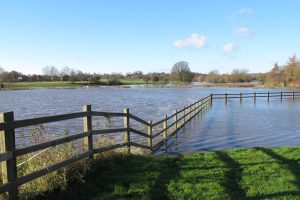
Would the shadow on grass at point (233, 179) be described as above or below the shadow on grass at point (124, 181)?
below

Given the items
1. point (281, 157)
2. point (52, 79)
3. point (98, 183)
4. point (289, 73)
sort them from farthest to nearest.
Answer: point (52, 79) → point (289, 73) → point (281, 157) → point (98, 183)

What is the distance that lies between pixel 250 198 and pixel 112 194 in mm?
2477

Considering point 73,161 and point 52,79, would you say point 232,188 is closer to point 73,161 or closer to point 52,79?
point 73,161

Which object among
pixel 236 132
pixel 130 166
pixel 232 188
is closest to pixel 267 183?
pixel 232 188

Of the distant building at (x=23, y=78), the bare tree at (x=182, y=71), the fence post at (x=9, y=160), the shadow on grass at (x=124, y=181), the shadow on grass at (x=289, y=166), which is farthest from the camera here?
the distant building at (x=23, y=78)

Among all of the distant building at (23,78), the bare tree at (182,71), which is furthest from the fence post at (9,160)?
the distant building at (23,78)

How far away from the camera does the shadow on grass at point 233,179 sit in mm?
6176

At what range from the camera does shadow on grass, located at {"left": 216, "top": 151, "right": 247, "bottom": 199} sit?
6176 mm

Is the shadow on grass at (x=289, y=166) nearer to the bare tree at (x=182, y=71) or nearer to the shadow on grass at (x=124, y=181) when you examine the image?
the shadow on grass at (x=124, y=181)

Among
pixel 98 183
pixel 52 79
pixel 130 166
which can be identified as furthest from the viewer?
pixel 52 79

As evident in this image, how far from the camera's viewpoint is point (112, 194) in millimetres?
5875

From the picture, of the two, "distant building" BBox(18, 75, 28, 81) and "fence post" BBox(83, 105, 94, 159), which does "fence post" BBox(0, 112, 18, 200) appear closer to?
"fence post" BBox(83, 105, 94, 159)

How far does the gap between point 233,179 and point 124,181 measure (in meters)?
2.38

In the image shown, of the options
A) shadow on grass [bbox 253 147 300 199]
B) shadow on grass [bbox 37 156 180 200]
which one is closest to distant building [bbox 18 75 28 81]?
shadow on grass [bbox 253 147 300 199]
